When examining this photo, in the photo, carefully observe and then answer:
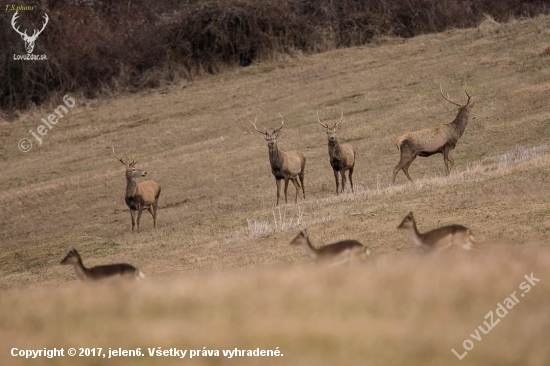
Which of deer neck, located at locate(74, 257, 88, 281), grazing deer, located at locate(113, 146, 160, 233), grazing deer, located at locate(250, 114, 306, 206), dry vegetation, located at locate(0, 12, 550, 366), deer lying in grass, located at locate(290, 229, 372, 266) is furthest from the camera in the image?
grazing deer, located at locate(113, 146, 160, 233)

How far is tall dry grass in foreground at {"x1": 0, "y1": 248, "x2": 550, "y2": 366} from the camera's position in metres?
7.04

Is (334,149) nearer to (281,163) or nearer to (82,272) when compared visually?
(281,163)

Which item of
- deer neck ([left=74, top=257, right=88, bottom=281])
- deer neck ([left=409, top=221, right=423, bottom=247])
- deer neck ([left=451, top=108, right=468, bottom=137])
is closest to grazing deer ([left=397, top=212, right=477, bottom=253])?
deer neck ([left=409, top=221, right=423, bottom=247])

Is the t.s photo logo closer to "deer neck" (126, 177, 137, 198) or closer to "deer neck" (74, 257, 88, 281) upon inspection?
"deer neck" (126, 177, 137, 198)

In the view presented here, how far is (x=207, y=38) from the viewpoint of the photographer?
47.8 meters

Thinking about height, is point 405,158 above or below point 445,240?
above

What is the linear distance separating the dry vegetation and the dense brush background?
7.19ft

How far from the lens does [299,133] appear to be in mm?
33656

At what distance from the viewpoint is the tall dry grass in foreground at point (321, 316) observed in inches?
277

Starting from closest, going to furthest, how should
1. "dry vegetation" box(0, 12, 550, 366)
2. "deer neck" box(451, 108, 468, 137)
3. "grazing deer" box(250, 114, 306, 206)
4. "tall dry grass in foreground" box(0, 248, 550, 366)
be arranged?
"tall dry grass in foreground" box(0, 248, 550, 366) → "dry vegetation" box(0, 12, 550, 366) → "grazing deer" box(250, 114, 306, 206) → "deer neck" box(451, 108, 468, 137)

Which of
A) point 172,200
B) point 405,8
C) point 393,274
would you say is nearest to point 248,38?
point 405,8

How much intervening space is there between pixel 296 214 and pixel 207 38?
28692mm

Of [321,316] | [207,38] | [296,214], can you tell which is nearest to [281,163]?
[296,214]

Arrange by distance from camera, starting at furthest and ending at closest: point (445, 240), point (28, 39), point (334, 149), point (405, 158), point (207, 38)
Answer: point (28, 39), point (207, 38), point (334, 149), point (405, 158), point (445, 240)
